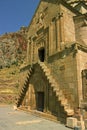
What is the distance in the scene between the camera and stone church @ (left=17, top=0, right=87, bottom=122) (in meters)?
11.7

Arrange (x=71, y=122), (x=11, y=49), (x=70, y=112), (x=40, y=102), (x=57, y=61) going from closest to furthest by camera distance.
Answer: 1. (x=71, y=122)
2. (x=70, y=112)
3. (x=57, y=61)
4. (x=40, y=102)
5. (x=11, y=49)

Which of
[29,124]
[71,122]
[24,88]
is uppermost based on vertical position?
[24,88]

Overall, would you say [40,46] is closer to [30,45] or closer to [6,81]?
[30,45]

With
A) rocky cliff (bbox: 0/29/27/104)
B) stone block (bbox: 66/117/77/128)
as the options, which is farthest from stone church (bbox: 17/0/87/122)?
rocky cliff (bbox: 0/29/27/104)

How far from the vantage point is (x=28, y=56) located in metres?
20.8

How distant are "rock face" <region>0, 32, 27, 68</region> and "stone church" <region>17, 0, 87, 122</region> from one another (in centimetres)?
3385

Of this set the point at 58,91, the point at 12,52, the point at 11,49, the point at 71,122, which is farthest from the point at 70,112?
the point at 11,49

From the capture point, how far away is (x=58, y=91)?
12766mm

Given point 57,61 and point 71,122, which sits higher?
point 57,61

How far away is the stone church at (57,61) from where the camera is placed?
1167cm

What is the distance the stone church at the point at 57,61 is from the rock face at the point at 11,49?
111ft

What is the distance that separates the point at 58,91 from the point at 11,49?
152ft

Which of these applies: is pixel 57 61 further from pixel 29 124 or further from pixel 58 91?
pixel 29 124

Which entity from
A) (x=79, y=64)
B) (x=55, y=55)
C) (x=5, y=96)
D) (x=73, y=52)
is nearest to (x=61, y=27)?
(x=55, y=55)
